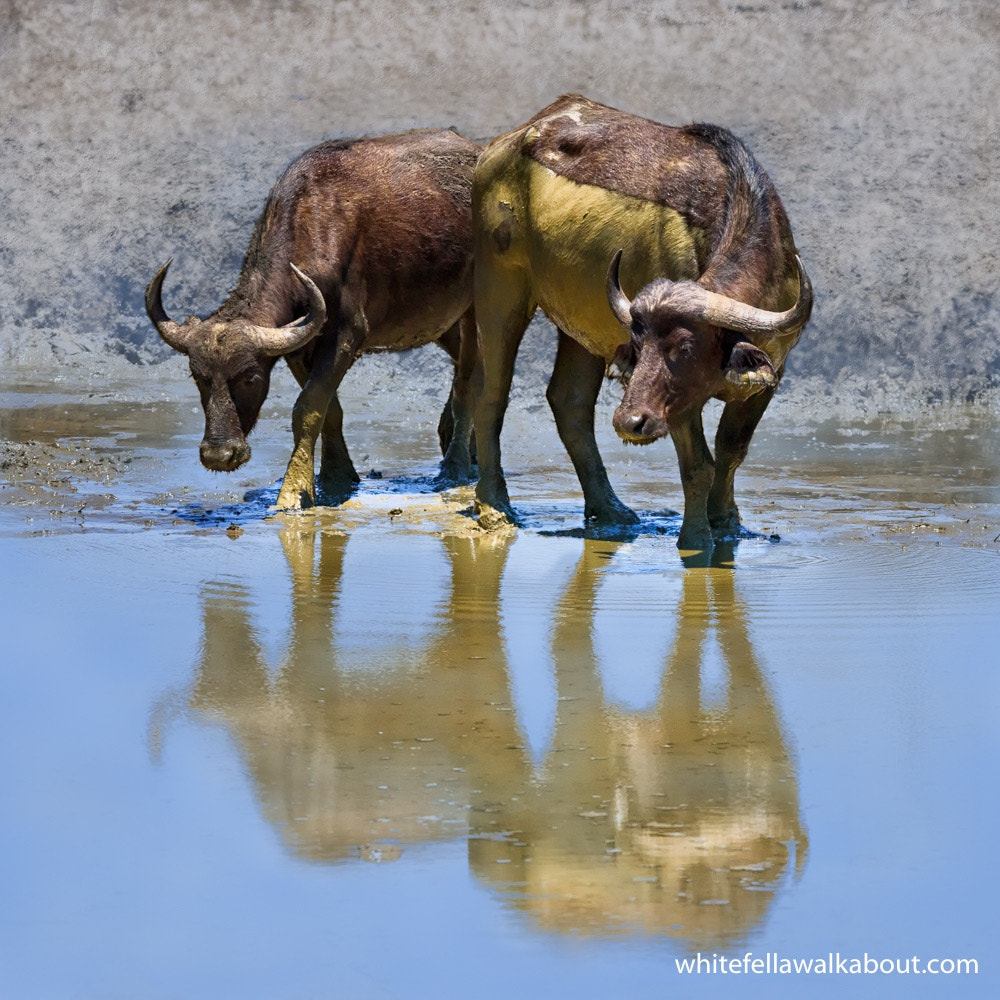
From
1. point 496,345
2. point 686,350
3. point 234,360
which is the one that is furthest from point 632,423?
point 234,360

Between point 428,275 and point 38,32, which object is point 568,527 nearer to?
point 428,275

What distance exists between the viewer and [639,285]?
10891mm

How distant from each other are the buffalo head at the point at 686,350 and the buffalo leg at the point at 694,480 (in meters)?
Result: 0.51

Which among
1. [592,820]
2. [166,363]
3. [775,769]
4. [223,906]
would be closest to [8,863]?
[223,906]

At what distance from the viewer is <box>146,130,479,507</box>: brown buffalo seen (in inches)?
467

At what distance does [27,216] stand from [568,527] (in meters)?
10.2

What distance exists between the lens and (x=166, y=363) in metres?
18.5

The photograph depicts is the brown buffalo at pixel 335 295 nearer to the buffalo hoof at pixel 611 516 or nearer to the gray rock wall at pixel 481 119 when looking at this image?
the buffalo hoof at pixel 611 516

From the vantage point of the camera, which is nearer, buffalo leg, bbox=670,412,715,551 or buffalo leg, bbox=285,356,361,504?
buffalo leg, bbox=670,412,715,551

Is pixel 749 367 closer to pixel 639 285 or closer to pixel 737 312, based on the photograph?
pixel 737 312

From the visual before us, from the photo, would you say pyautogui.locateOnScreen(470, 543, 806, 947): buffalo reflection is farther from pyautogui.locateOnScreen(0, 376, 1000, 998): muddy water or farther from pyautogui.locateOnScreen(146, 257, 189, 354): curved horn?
pyautogui.locateOnScreen(146, 257, 189, 354): curved horn

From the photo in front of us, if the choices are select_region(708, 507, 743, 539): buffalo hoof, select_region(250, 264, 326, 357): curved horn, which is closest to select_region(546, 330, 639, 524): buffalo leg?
select_region(708, 507, 743, 539): buffalo hoof

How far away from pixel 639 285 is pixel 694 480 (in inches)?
43.7

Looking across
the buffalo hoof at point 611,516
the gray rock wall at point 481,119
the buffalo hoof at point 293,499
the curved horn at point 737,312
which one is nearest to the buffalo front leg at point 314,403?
the buffalo hoof at point 293,499
